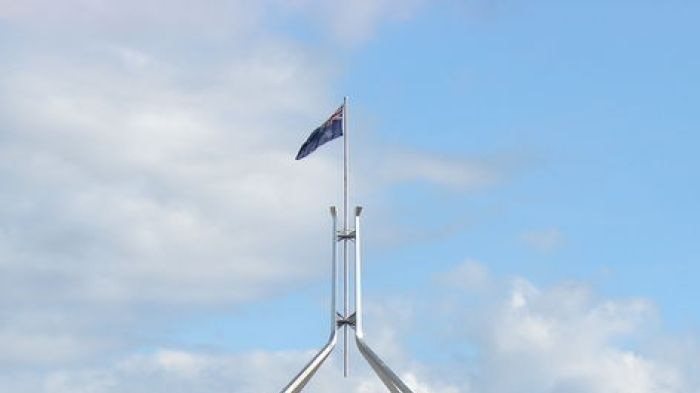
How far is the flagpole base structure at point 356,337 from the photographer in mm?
76938

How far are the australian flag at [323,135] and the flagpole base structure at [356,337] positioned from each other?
19.3ft

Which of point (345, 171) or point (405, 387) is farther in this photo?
point (345, 171)

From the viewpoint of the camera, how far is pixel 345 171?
86125 mm

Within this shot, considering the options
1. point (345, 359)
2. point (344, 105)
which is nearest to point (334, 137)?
point (344, 105)

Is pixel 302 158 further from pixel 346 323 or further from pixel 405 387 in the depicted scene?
pixel 405 387

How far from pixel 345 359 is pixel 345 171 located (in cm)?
1313

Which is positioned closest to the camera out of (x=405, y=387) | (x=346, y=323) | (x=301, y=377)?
(x=405, y=387)

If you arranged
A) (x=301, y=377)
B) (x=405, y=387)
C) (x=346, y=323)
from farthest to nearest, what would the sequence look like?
(x=346, y=323) → (x=301, y=377) → (x=405, y=387)

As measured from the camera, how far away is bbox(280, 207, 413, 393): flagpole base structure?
76938 mm

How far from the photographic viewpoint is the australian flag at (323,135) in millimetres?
81812

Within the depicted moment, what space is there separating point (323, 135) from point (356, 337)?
12295mm

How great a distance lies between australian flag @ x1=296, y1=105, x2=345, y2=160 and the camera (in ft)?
268

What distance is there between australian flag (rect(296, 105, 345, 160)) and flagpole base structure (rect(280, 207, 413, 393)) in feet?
19.3

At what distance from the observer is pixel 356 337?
268ft
